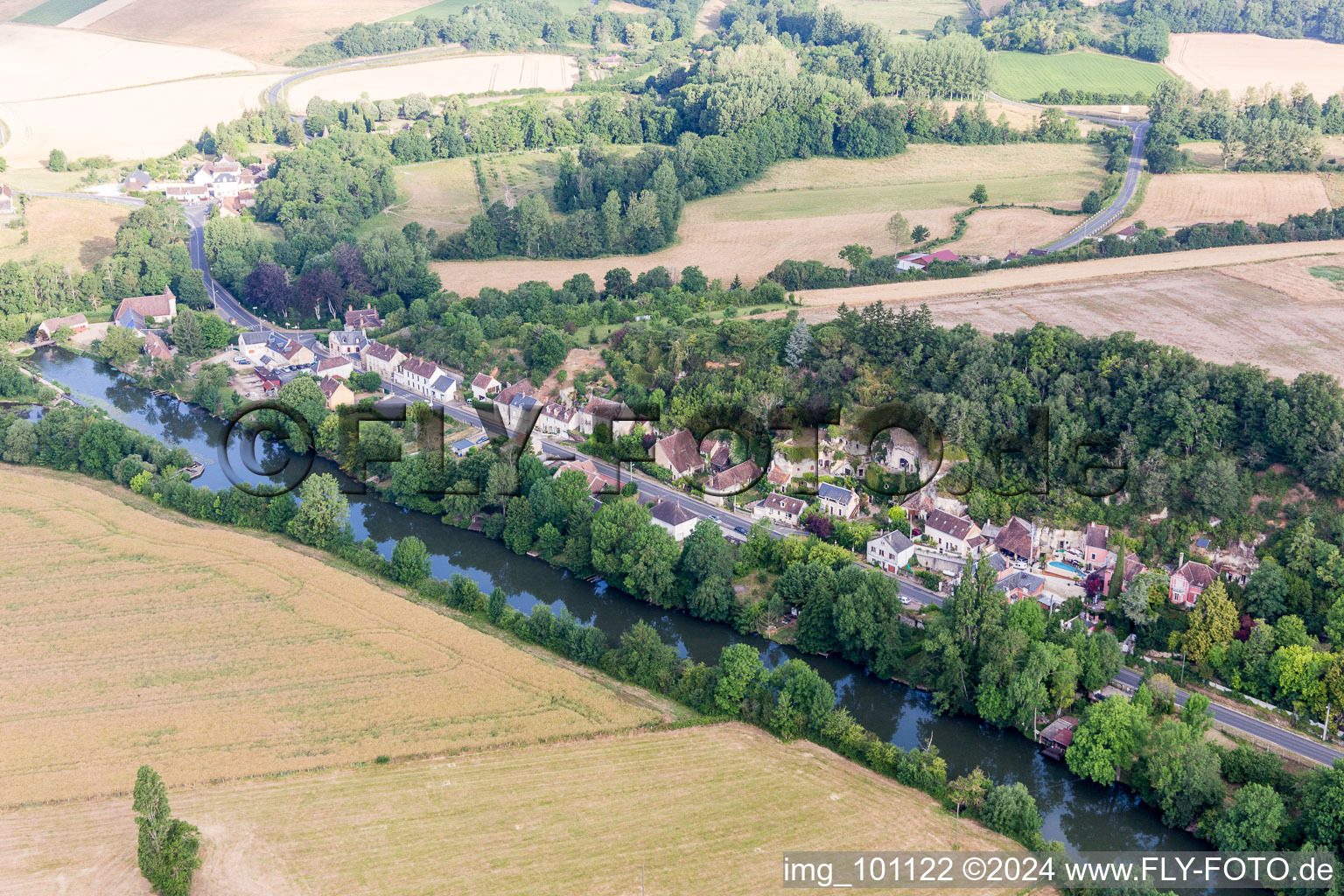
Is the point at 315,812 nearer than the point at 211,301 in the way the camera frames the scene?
Yes

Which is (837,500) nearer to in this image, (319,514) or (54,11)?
(319,514)

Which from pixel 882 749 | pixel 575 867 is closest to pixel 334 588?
pixel 575 867

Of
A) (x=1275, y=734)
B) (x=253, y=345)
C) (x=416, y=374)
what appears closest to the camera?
(x=1275, y=734)

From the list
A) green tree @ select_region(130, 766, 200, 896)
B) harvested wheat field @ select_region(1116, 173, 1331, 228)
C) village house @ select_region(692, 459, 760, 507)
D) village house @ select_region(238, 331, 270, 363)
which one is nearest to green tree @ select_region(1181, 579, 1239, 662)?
village house @ select_region(692, 459, 760, 507)

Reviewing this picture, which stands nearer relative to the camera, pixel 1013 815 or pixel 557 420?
pixel 1013 815

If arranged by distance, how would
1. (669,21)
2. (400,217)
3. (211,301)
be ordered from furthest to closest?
(669,21), (400,217), (211,301)

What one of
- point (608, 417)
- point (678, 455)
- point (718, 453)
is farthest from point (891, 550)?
point (608, 417)

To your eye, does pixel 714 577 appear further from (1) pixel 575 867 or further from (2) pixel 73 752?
(2) pixel 73 752

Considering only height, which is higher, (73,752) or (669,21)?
(669,21)

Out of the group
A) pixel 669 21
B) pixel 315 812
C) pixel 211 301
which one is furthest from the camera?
pixel 669 21
